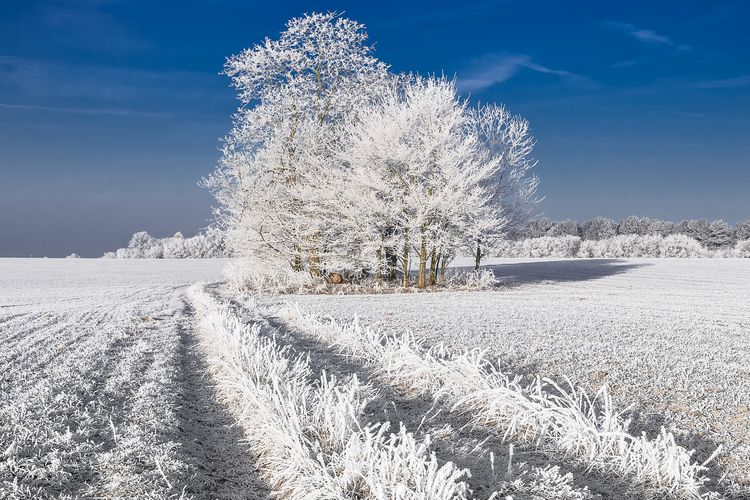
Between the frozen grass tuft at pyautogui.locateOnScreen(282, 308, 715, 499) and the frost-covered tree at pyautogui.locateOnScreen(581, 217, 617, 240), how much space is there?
80.8m

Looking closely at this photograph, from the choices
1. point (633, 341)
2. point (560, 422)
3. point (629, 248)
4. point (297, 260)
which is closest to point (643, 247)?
point (629, 248)

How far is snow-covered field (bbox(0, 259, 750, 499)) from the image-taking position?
12.3ft

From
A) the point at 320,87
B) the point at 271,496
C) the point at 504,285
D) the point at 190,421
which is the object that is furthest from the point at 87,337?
the point at 504,285

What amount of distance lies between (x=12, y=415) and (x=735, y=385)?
827 centimetres

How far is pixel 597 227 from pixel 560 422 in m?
88.6

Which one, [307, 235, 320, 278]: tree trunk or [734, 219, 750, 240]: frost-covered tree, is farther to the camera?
[734, 219, 750, 240]: frost-covered tree

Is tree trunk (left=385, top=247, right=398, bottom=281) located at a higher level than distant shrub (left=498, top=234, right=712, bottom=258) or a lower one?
lower

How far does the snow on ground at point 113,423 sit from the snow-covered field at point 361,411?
0.02 metres

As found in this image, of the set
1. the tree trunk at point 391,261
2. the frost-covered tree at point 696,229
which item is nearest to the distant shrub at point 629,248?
the frost-covered tree at point 696,229

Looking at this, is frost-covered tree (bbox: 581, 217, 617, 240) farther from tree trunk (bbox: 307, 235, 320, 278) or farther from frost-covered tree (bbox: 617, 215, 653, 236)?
tree trunk (bbox: 307, 235, 320, 278)

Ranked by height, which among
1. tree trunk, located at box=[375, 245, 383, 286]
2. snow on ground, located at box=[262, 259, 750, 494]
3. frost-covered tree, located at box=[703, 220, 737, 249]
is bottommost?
snow on ground, located at box=[262, 259, 750, 494]

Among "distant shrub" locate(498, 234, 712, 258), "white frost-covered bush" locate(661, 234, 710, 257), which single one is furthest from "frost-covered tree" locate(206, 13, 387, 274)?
"white frost-covered bush" locate(661, 234, 710, 257)

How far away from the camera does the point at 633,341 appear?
375 inches

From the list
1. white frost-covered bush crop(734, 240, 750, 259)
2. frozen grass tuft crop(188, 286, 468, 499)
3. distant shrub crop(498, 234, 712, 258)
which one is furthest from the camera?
distant shrub crop(498, 234, 712, 258)
